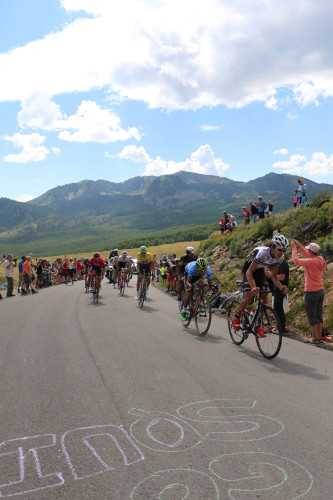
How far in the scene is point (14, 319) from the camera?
37.6ft

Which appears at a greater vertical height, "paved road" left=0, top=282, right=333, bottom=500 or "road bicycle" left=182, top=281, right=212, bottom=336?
"road bicycle" left=182, top=281, right=212, bottom=336

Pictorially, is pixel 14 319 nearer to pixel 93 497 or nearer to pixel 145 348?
pixel 145 348

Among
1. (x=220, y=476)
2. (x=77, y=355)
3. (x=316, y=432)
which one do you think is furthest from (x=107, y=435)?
(x=77, y=355)

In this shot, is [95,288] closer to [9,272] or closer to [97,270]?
[97,270]

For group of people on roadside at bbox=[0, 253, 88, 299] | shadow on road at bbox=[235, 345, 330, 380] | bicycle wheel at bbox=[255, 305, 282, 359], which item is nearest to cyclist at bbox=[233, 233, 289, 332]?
bicycle wheel at bbox=[255, 305, 282, 359]

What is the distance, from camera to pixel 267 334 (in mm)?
7066

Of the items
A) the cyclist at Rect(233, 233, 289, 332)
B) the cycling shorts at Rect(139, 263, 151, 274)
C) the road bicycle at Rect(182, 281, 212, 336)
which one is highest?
the cyclist at Rect(233, 233, 289, 332)

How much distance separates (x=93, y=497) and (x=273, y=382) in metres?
3.40

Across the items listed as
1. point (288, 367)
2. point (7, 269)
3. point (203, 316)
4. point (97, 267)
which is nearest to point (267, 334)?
point (288, 367)

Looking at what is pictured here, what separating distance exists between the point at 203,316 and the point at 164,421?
5164mm

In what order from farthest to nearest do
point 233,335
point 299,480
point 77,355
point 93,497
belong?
point 233,335, point 77,355, point 299,480, point 93,497

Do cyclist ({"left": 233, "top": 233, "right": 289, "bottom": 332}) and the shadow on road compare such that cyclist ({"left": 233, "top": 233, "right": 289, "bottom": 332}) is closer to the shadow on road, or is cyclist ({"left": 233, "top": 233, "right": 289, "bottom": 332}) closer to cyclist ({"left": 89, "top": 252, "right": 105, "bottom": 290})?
the shadow on road

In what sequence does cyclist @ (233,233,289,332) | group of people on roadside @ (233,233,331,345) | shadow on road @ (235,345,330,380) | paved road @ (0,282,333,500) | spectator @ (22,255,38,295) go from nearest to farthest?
paved road @ (0,282,333,500), shadow on road @ (235,345,330,380), cyclist @ (233,233,289,332), group of people on roadside @ (233,233,331,345), spectator @ (22,255,38,295)

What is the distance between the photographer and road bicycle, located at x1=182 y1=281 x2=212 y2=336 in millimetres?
9000
